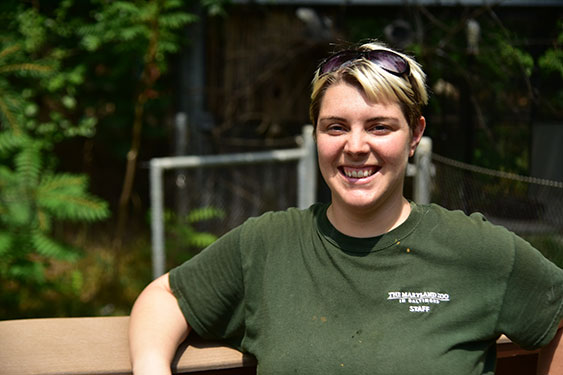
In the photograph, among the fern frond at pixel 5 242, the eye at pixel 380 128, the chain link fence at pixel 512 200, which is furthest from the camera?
the fern frond at pixel 5 242

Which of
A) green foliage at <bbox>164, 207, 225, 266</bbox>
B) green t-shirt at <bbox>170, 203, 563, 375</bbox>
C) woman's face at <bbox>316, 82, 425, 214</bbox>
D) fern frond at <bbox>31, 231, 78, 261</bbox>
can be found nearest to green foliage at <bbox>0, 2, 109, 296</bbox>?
fern frond at <bbox>31, 231, 78, 261</bbox>

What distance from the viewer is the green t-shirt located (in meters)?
1.50

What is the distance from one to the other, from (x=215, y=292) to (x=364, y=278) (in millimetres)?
395

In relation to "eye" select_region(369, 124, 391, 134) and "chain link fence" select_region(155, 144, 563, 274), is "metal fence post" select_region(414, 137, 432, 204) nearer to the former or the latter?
"chain link fence" select_region(155, 144, 563, 274)

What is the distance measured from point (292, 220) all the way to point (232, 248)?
186 mm

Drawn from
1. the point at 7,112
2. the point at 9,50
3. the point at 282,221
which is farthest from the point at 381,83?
the point at 9,50

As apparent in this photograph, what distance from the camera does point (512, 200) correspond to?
266 centimetres

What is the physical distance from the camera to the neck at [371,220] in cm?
164

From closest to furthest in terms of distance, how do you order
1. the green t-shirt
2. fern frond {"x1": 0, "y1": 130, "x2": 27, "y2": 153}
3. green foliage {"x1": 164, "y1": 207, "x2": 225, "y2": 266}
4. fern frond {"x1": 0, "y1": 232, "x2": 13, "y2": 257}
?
the green t-shirt, fern frond {"x1": 0, "y1": 232, "x2": 13, "y2": 257}, fern frond {"x1": 0, "y1": 130, "x2": 27, "y2": 153}, green foliage {"x1": 164, "y1": 207, "x2": 225, "y2": 266}

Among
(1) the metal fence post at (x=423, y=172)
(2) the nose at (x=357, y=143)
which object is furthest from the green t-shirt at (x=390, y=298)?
(1) the metal fence post at (x=423, y=172)

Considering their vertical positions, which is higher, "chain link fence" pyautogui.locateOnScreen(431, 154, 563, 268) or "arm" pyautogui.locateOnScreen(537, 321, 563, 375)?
"chain link fence" pyautogui.locateOnScreen(431, 154, 563, 268)

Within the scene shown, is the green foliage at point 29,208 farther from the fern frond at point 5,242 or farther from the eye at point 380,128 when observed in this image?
the eye at point 380,128

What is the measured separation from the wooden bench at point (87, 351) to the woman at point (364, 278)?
5cm

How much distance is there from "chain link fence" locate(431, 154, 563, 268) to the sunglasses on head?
33.5 inches
